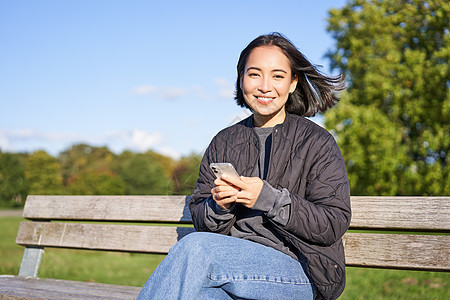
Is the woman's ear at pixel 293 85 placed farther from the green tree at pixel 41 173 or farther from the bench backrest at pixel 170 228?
the green tree at pixel 41 173

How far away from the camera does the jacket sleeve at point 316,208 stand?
7.14 feet

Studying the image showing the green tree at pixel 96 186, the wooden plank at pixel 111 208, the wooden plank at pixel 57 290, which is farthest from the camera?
the green tree at pixel 96 186

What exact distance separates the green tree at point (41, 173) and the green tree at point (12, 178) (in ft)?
1.12

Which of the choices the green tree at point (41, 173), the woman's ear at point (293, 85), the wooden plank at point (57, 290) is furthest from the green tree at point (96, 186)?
the woman's ear at point (293, 85)

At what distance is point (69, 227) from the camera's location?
372cm

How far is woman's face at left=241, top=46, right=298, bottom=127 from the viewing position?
2641 millimetres

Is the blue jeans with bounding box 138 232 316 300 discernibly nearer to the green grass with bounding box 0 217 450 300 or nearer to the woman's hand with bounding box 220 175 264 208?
the woman's hand with bounding box 220 175 264 208

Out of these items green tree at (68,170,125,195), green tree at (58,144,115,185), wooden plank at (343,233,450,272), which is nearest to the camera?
wooden plank at (343,233,450,272)

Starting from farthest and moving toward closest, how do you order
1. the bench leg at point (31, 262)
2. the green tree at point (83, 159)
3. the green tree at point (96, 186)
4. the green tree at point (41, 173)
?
the green tree at point (83, 159) → the green tree at point (41, 173) → the green tree at point (96, 186) → the bench leg at point (31, 262)

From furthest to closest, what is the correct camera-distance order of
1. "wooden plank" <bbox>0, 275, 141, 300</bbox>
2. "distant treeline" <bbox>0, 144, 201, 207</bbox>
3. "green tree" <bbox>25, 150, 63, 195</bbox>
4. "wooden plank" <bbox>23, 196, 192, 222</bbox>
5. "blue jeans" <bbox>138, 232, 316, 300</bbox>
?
"green tree" <bbox>25, 150, 63, 195</bbox> < "distant treeline" <bbox>0, 144, 201, 207</bbox> < "wooden plank" <bbox>23, 196, 192, 222</bbox> < "wooden plank" <bbox>0, 275, 141, 300</bbox> < "blue jeans" <bbox>138, 232, 316, 300</bbox>

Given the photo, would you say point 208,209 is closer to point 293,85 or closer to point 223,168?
point 223,168

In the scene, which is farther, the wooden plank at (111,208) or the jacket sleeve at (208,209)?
the wooden plank at (111,208)

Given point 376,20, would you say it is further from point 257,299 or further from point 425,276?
point 257,299

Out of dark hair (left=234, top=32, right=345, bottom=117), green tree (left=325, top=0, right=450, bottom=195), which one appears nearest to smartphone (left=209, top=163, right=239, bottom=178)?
dark hair (left=234, top=32, right=345, bottom=117)
